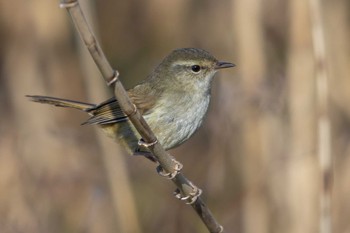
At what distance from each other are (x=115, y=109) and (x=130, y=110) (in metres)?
1.16

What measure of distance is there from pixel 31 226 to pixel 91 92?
2.76ft

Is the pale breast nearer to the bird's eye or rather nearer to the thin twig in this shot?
the bird's eye

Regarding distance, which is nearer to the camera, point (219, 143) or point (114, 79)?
point (114, 79)

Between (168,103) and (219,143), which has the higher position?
(168,103)

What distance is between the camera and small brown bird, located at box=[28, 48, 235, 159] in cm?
300

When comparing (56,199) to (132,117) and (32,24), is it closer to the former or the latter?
(32,24)

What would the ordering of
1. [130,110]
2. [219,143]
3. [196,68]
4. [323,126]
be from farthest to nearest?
1. [219,143]
2. [196,68]
3. [323,126]
4. [130,110]

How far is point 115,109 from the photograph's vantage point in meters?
3.15

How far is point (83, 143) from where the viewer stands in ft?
15.0

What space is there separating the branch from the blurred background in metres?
0.92

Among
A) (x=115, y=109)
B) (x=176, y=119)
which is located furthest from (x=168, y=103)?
(x=115, y=109)

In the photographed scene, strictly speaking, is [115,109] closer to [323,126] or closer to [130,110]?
[323,126]

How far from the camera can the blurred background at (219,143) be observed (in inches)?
150

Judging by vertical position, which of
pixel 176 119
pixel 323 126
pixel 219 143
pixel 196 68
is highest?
pixel 196 68
